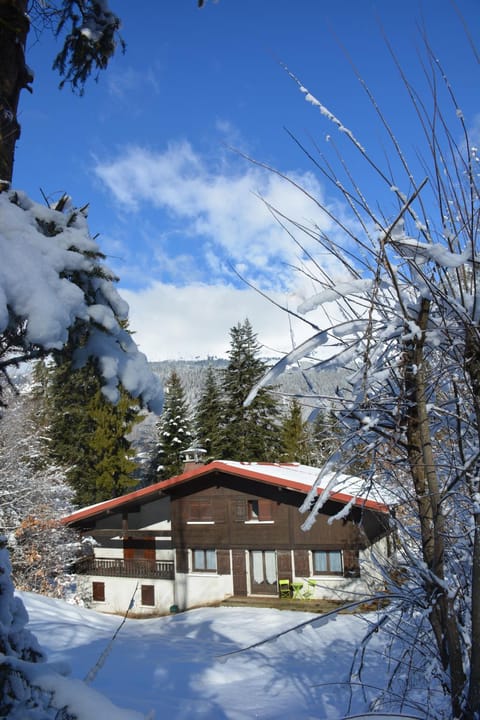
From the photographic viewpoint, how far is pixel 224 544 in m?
22.2

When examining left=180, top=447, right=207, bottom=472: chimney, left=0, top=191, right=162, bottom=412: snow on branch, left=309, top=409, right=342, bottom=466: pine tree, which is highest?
left=0, top=191, right=162, bottom=412: snow on branch

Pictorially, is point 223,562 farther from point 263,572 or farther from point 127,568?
point 127,568

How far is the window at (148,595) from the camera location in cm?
2304

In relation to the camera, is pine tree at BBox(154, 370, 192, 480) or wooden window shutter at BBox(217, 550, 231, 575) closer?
wooden window shutter at BBox(217, 550, 231, 575)

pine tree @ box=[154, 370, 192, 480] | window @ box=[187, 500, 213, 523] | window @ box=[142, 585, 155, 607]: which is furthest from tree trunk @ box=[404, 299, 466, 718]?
pine tree @ box=[154, 370, 192, 480]

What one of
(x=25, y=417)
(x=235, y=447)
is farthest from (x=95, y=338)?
(x=235, y=447)

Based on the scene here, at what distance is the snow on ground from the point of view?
7969 mm

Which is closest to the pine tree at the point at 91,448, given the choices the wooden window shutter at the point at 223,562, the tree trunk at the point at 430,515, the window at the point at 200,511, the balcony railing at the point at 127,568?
the balcony railing at the point at 127,568

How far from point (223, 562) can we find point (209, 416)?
16936 millimetres

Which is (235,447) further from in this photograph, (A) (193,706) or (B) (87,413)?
(A) (193,706)

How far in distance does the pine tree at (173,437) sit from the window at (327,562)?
63.1 ft

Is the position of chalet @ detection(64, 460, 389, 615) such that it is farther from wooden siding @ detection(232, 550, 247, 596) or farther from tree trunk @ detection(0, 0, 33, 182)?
tree trunk @ detection(0, 0, 33, 182)

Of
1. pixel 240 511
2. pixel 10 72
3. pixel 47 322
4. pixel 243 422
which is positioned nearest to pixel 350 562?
pixel 240 511

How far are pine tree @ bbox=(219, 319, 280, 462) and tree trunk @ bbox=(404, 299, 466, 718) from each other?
31572 mm
